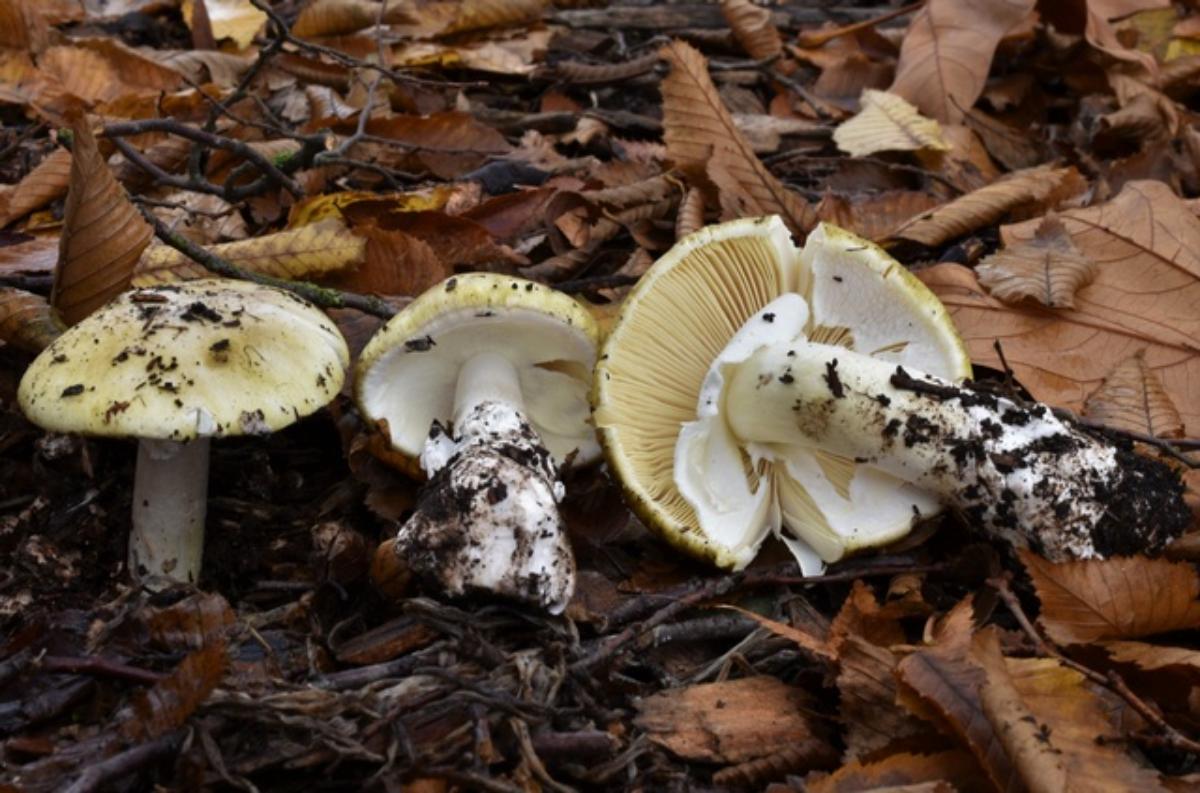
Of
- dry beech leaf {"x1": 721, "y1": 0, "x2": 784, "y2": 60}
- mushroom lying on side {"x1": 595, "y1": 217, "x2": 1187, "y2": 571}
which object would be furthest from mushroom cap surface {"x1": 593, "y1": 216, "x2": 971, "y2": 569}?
dry beech leaf {"x1": 721, "y1": 0, "x2": 784, "y2": 60}

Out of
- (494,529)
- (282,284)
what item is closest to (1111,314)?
(494,529)

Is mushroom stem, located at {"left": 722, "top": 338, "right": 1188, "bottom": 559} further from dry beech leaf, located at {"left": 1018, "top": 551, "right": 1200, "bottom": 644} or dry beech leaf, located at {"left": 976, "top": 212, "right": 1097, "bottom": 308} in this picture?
dry beech leaf, located at {"left": 976, "top": 212, "right": 1097, "bottom": 308}

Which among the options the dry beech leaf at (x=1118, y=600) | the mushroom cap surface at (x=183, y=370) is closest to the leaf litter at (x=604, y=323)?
the dry beech leaf at (x=1118, y=600)

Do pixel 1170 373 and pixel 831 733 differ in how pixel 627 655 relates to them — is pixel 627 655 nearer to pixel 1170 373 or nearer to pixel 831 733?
pixel 831 733

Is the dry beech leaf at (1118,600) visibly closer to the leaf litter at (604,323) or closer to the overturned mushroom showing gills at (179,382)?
the leaf litter at (604,323)

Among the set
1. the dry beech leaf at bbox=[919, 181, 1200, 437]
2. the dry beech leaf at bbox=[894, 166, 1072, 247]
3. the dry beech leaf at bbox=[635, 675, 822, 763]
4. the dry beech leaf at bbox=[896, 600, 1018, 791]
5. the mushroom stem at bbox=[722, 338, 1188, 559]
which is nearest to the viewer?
the dry beech leaf at bbox=[896, 600, 1018, 791]

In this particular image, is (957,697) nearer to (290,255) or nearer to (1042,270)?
(1042,270)
